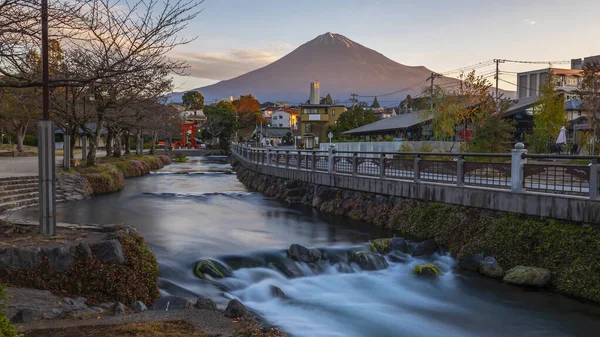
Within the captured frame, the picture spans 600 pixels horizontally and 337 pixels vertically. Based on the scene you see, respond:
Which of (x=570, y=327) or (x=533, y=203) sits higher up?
(x=533, y=203)

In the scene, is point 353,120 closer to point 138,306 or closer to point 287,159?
point 287,159

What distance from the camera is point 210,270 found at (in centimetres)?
1097

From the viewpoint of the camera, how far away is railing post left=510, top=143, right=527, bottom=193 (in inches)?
440

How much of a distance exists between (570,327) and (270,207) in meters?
14.8

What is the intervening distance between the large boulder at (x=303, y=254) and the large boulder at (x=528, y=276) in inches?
181

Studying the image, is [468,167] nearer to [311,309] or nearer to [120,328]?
[311,309]

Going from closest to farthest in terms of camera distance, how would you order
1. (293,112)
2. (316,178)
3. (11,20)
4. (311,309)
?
1. (11,20)
2. (311,309)
3. (316,178)
4. (293,112)

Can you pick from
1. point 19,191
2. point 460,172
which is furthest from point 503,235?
point 19,191

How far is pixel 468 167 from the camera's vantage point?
42.2 ft

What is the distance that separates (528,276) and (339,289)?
13.3 ft

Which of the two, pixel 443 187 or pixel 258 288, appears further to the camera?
pixel 443 187

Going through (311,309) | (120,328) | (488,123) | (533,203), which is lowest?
(311,309)

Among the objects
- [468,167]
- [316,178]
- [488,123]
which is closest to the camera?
[468,167]

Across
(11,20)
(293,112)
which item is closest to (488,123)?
(11,20)
